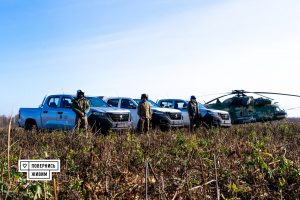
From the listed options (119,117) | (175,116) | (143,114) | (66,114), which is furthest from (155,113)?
(66,114)

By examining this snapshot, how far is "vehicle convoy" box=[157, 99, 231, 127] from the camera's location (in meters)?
18.3

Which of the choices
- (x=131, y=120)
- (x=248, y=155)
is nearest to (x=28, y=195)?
(x=248, y=155)

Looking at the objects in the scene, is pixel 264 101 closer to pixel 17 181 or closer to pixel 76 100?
pixel 76 100

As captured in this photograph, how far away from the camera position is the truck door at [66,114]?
14.6 meters

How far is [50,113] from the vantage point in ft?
50.0

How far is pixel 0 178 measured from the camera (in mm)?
4262

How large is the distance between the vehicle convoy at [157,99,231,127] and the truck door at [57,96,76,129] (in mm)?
5672

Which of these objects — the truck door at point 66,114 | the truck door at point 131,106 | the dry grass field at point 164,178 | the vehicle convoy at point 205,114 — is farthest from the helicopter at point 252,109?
the dry grass field at point 164,178

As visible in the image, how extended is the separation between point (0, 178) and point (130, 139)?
4887 mm

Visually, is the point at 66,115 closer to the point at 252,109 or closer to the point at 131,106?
the point at 131,106

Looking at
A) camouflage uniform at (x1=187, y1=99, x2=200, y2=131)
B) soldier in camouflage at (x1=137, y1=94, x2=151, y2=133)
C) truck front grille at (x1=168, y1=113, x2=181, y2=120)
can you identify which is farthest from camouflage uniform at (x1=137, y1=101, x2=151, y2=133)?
camouflage uniform at (x1=187, y1=99, x2=200, y2=131)

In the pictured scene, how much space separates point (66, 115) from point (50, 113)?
0.85 meters

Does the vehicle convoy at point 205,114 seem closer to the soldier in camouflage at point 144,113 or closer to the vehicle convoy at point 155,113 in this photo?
the vehicle convoy at point 155,113

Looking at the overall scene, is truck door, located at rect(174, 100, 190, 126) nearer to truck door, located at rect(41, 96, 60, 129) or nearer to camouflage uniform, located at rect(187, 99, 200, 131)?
camouflage uniform, located at rect(187, 99, 200, 131)
